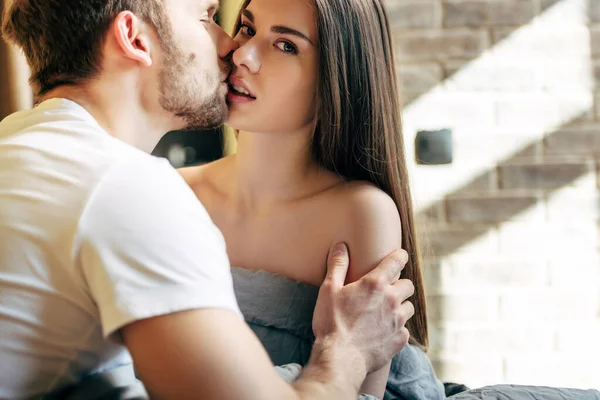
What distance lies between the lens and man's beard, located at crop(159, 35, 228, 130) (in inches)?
49.2

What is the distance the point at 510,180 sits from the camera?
8.09 feet

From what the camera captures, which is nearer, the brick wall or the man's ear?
the man's ear

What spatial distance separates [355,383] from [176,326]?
403 mm

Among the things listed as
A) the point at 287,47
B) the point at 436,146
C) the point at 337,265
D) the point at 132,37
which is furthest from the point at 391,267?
the point at 436,146

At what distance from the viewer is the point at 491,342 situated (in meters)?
2.52

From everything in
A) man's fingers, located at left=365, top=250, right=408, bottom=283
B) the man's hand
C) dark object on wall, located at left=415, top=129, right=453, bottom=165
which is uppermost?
dark object on wall, located at left=415, top=129, right=453, bottom=165

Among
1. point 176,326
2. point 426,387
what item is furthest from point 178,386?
point 426,387

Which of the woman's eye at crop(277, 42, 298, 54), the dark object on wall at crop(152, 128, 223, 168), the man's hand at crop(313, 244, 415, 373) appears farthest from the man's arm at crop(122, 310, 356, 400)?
the dark object on wall at crop(152, 128, 223, 168)

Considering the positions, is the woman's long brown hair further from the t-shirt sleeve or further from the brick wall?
the brick wall

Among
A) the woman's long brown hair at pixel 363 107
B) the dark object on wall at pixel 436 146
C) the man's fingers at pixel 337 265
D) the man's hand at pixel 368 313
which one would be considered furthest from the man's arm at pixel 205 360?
the dark object on wall at pixel 436 146

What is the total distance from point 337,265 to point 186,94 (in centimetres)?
44

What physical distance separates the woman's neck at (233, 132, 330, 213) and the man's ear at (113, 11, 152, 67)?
457mm

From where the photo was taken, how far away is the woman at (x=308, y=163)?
1479mm

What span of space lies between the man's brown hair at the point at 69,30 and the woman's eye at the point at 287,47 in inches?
13.0
